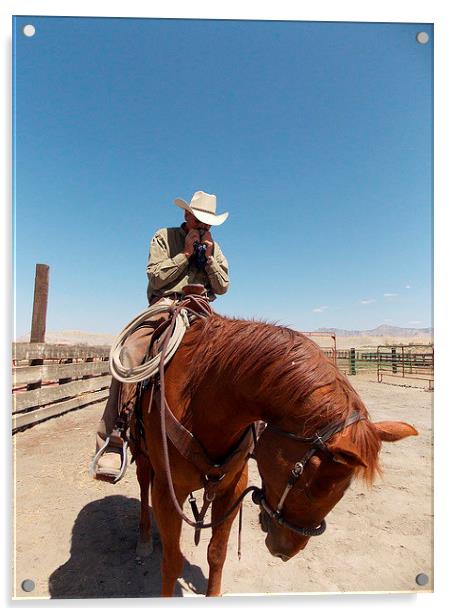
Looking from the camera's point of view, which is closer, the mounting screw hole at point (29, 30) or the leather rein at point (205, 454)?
the leather rein at point (205, 454)

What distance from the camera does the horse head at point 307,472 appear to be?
1.06 metres

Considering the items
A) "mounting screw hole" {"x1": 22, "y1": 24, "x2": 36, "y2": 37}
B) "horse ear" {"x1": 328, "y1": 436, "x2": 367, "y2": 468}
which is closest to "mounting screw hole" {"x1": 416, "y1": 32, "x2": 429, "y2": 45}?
"mounting screw hole" {"x1": 22, "y1": 24, "x2": 36, "y2": 37}

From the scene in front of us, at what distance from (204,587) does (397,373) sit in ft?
43.3

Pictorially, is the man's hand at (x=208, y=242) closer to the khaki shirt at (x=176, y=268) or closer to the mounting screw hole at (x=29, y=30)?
the khaki shirt at (x=176, y=268)

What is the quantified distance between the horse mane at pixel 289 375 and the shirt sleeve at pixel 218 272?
2.16 ft

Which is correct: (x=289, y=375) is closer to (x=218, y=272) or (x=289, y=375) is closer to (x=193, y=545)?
(x=218, y=272)

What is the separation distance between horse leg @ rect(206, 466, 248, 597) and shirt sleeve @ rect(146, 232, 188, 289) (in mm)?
1155

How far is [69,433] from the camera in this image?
4.32m

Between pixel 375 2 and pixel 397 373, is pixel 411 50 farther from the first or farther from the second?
pixel 397 373

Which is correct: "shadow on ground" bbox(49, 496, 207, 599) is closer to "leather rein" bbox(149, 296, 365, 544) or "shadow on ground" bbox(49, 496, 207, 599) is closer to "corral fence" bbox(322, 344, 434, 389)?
"leather rein" bbox(149, 296, 365, 544)

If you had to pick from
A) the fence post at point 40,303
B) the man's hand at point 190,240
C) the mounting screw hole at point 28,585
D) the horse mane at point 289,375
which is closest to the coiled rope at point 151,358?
the horse mane at point 289,375

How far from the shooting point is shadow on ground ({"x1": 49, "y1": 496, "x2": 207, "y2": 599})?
6.54 ft
